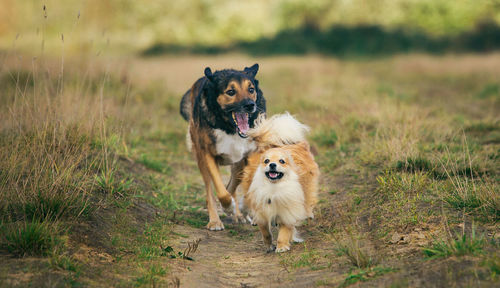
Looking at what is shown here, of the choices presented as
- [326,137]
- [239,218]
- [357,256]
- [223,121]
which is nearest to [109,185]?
[223,121]

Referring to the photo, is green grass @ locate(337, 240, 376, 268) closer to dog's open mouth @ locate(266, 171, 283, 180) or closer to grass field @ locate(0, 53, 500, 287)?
→ grass field @ locate(0, 53, 500, 287)

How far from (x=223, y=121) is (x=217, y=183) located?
752mm

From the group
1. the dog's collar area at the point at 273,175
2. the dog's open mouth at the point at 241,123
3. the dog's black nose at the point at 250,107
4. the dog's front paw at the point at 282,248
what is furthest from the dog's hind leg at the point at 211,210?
the dog's collar area at the point at 273,175

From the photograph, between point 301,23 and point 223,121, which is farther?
point 301,23

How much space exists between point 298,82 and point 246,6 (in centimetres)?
2273

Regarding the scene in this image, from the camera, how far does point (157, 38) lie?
118ft

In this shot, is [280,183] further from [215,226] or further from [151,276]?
[151,276]

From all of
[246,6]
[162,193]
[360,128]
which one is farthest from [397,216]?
[246,6]

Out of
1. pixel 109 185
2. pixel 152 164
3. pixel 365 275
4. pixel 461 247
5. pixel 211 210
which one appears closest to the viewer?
pixel 461 247

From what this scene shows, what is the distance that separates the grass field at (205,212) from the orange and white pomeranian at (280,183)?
28 cm

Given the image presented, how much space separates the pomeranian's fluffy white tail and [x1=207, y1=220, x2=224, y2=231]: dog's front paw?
1096mm

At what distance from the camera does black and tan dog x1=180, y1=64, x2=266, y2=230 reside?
5.53m

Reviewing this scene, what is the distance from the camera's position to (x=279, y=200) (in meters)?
4.76

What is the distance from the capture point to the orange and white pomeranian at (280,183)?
4781mm
